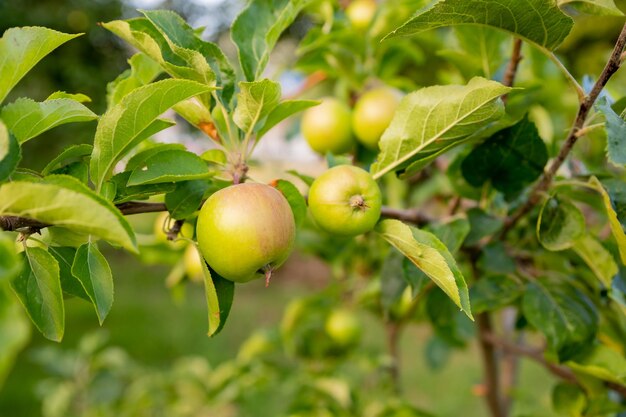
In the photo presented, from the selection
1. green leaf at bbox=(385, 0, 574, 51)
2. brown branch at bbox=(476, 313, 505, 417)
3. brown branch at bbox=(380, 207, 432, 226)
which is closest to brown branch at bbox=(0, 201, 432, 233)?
brown branch at bbox=(380, 207, 432, 226)

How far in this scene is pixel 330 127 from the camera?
107 centimetres

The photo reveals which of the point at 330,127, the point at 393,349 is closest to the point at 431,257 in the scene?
the point at 330,127

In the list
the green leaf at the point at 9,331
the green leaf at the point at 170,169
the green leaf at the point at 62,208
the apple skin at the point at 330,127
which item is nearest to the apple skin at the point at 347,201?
the green leaf at the point at 170,169

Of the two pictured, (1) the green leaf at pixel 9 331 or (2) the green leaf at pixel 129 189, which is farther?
(2) the green leaf at pixel 129 189

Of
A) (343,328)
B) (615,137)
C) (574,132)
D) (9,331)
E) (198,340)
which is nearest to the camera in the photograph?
(9,331)

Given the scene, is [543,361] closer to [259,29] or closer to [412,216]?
[412,216]

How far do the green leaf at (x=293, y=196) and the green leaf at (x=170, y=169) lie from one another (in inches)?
4.3

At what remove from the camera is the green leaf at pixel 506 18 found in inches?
21.6

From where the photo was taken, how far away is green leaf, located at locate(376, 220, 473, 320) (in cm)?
53

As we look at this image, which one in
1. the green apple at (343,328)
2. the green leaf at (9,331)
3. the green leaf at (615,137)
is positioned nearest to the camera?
the green leaf at (9,331)

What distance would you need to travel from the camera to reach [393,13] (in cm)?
117

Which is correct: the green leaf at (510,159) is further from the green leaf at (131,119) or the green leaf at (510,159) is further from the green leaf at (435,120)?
the green leaf at (131,119)

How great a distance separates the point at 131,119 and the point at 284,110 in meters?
0.18

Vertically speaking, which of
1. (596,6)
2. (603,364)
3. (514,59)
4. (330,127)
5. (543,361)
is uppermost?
(596,6)
